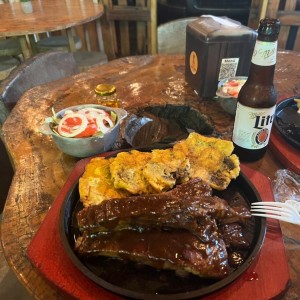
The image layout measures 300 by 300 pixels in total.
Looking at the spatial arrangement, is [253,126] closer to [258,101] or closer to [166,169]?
[258,101]

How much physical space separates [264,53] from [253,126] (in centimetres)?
24

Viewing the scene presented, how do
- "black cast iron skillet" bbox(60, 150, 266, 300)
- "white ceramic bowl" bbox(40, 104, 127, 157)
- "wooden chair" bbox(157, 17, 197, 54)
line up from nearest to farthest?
1. "black cast iron skillet" bbox(60, 150, 266, 300)
2. "white ceramic bowl" bbox(40, 104, 127, 157)
3. "wooden chair" bbox(157, 17, 197, 54)

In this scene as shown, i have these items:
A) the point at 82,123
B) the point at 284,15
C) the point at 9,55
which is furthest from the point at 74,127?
the point at 9,55

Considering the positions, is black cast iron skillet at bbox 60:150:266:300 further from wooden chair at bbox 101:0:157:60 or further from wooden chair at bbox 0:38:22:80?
wooden chair at bbox 0:38:22:80

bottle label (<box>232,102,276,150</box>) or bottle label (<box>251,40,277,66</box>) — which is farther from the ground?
bottle label (<box>251,40,277,66</box>)

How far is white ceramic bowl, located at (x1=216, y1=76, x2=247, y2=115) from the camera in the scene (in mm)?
1331

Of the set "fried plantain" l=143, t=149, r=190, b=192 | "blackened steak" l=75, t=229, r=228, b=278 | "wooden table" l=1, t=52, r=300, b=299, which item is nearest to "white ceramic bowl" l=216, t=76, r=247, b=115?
"wooden table" l=1, t=52, r=300, b=299

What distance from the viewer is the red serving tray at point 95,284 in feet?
2.24

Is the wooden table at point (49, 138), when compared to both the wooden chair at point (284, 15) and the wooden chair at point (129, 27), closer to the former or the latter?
the wooden chair at point (284, 15)

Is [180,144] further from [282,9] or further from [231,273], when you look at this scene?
[282,9]

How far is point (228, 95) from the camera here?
133cm

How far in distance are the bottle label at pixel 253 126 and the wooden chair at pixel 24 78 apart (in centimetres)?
117

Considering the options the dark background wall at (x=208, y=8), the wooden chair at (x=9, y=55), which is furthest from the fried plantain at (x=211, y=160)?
the wooden chair at (x=9, y=55)

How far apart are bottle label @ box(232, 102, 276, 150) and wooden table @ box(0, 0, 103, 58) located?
2712 millimetres
